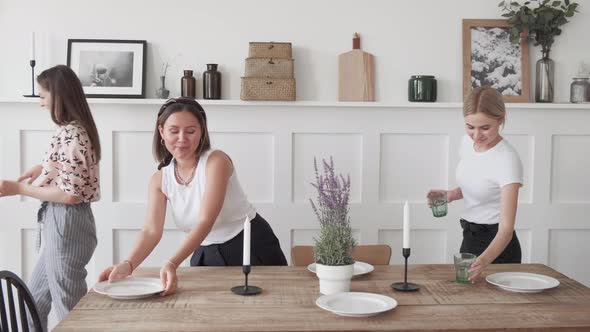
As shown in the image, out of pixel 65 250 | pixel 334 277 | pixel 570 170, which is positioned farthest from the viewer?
pixel 570 170

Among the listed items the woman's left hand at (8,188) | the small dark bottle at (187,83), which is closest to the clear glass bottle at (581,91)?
the small dark bottle at (187,83)

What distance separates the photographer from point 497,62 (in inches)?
145

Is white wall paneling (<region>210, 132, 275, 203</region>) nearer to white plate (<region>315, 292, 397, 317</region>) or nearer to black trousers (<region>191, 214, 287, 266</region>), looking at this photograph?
black trousers (<region>191, 214, 287, 266</region>)

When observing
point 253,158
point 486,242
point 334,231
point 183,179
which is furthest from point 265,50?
point 334,231

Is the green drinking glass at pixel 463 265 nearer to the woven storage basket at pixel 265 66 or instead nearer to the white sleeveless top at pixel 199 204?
the white sleeveless top at pixel 199 204

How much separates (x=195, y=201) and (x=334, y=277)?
707 millimetres

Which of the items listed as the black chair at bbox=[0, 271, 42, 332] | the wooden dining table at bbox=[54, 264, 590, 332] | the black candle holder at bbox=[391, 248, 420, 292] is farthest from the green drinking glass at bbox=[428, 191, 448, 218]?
the black chair at bbox=[0, 271, 42, 332]

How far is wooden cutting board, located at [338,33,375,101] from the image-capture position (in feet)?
11.8

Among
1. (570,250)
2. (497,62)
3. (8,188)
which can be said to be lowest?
(570,250)

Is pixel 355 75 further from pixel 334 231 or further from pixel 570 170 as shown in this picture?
pixel 334 231

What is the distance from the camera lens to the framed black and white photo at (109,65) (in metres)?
3.54

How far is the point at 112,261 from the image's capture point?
3650mm

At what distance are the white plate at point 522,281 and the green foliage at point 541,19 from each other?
169 centimetres

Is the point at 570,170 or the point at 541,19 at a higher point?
the point at 541,19
